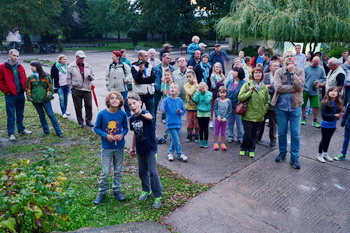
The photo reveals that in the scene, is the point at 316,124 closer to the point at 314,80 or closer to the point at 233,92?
the point at 314,80

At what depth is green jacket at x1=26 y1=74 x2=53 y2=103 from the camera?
6.71 metres

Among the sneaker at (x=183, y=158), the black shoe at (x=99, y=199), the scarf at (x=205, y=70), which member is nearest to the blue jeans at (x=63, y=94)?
the scarf at (x=205, y=70)

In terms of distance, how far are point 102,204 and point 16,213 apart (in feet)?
5.22

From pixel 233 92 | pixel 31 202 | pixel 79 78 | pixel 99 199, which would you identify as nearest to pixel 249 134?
pixel 233 92

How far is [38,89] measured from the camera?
676 cm

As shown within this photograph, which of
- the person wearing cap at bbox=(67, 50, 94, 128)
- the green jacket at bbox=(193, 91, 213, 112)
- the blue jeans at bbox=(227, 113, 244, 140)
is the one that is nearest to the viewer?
the green jacket at bbox=(193, 91, 213, 112)

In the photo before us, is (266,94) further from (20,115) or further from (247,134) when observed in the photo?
(20,115)

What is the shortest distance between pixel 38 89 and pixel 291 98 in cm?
531

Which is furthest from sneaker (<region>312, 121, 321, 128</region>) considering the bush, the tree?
the bush

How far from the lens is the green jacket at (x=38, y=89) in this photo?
671 centimetres

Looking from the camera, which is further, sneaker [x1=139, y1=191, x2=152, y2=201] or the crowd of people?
sneaker [x1=139, y1=191, x2=152, y2=201]

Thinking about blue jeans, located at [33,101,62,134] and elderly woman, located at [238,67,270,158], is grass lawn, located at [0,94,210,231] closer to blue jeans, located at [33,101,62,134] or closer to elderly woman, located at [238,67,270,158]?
blue jeans, located at [33,101,62,134]

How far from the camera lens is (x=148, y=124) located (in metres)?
4.25

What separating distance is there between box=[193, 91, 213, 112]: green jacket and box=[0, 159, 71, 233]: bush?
3577mm
